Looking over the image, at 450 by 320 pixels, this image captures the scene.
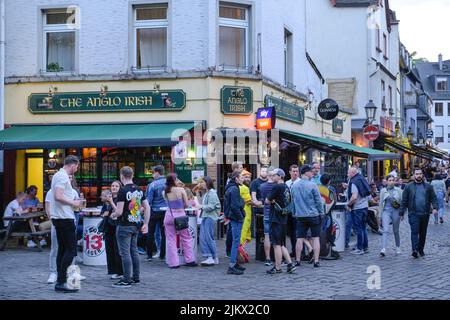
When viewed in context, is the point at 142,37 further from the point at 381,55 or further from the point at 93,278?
the point at 381,55

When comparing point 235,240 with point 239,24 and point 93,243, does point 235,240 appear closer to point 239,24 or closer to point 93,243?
point 93,243

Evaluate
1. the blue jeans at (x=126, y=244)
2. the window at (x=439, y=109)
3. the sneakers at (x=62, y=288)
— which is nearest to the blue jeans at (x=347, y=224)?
the blue jeans at (x=126, y=244)

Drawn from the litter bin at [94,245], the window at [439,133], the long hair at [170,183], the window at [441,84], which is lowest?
the litter bin at [94,245]

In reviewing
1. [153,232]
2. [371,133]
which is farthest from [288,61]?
[153,232]

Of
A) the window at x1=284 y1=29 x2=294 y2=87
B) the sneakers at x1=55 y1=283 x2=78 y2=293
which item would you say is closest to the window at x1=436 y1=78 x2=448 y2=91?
the window at x1=284 y1=29 x2=294 y2=87

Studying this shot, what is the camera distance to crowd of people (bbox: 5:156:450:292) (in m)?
8.87

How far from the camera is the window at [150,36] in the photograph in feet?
54.3

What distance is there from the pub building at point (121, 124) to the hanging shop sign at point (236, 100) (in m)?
0.03

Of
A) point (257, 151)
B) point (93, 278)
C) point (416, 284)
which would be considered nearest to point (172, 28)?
point (257, 151)

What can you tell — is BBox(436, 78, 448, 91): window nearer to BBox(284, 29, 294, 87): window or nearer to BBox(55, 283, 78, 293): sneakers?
BBox(284, 29, 294, 87): window

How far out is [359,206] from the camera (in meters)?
13.1

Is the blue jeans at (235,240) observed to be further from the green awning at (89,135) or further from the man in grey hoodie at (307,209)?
the green awning at (89,135)
